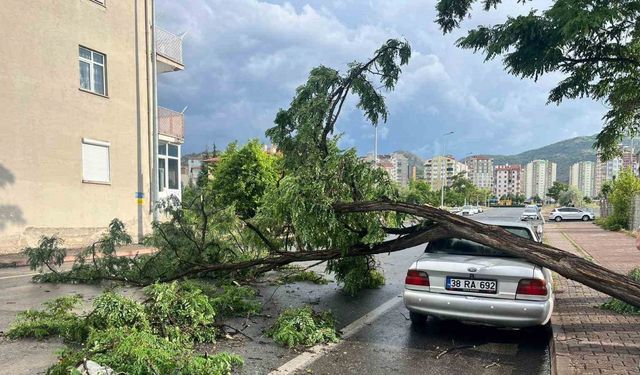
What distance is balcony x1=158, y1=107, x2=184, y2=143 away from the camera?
22203 mm

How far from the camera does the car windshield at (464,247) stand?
19.6 feet

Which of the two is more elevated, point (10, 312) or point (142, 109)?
point (142, 109)

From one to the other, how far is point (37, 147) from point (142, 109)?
513cm

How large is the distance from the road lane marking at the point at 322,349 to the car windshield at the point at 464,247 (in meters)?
1.35

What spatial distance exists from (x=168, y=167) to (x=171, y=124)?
2.38m

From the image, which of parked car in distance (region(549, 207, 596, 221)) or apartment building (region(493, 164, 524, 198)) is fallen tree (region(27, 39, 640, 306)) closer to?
parked car in distance (region(549, 207, 596, 221))

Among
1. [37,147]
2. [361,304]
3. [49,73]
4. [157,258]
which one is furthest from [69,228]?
[361,304]

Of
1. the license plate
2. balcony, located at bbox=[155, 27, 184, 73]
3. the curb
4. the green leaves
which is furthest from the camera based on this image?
balcony, located at bbox=[155, 27, 184, 73]

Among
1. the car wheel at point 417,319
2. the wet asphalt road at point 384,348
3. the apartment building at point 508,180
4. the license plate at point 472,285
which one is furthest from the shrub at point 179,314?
the apartment building at point 508,180

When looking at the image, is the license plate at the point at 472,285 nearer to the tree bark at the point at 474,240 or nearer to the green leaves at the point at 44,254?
the tree bark at the point at 474,240

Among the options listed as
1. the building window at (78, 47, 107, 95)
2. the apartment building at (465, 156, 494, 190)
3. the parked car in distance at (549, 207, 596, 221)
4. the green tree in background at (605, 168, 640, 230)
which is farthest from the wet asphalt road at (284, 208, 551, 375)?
the apartment building at (465, 156, 494, 190)

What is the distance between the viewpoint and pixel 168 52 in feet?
69.4

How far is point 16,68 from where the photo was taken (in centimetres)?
1368

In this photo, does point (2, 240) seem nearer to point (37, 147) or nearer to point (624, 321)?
point (37, 147)
